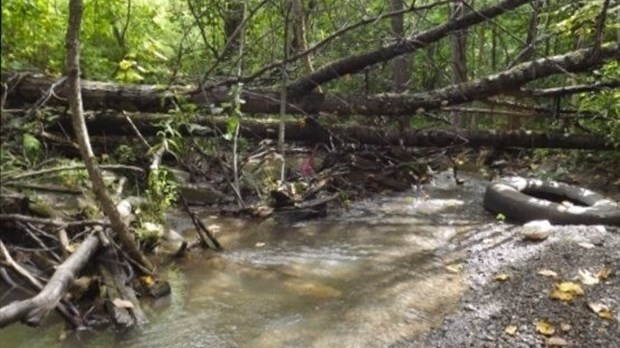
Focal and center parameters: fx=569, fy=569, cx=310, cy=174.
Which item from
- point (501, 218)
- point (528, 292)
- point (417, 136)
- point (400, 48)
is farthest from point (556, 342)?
point (417, 136)

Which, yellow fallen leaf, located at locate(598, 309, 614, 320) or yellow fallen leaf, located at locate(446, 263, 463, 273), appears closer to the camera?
yellow fallen leaf, located at locate(598, 309, 614, 320)

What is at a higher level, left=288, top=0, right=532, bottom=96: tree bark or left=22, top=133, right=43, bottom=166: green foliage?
left=288, top=0, right=532, bottom=96: tree bark

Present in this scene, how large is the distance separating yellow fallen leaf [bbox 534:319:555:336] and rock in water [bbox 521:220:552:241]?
6.10 ft

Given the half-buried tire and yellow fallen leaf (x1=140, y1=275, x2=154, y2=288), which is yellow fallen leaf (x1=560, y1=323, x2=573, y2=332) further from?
yellow fallen leaf (x1=140, y1=275, x2=154, y2=288)

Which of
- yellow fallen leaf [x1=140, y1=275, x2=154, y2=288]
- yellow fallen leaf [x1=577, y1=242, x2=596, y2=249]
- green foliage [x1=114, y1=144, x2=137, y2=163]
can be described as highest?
green foliage [x1=114, y1=144, x2=137, y2=163]

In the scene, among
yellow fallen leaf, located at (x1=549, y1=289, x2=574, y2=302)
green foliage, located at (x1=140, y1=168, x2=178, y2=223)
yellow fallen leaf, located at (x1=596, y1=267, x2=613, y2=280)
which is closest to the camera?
yellow fallen leaf, located at (x1=549, y1=289, x2=574, y2=302)

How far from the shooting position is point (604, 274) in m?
4.81

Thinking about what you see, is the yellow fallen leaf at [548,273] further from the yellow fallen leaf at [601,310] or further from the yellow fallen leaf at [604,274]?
the yellow fallen leaf at [601,310]

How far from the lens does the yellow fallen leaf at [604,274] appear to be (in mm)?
4777

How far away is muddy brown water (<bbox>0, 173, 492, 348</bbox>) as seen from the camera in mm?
4027

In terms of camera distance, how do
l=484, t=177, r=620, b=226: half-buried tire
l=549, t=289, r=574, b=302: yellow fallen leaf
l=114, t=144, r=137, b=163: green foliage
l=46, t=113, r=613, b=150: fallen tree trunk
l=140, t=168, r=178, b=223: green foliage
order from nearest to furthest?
1. l=549, t=289, r=574, b=302: yellow fallen leaf
2. l=140, t=168, r=178, b=223: green foliage
3. l=484, t=177, r=620, b=226: half-buried tire
4. l=114, t=144, r=137, b=163: green foliage
5. l=46, t=113, r=613, b=150: fallen tree trunk

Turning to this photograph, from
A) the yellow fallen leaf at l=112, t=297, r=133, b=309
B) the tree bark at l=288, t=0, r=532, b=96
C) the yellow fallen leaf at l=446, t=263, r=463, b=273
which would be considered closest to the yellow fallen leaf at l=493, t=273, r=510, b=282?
the yellow fallen leaf at l=446, t=263, r=463, b=273

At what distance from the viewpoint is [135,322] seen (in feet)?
13.5

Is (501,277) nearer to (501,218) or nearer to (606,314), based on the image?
(606,314)
